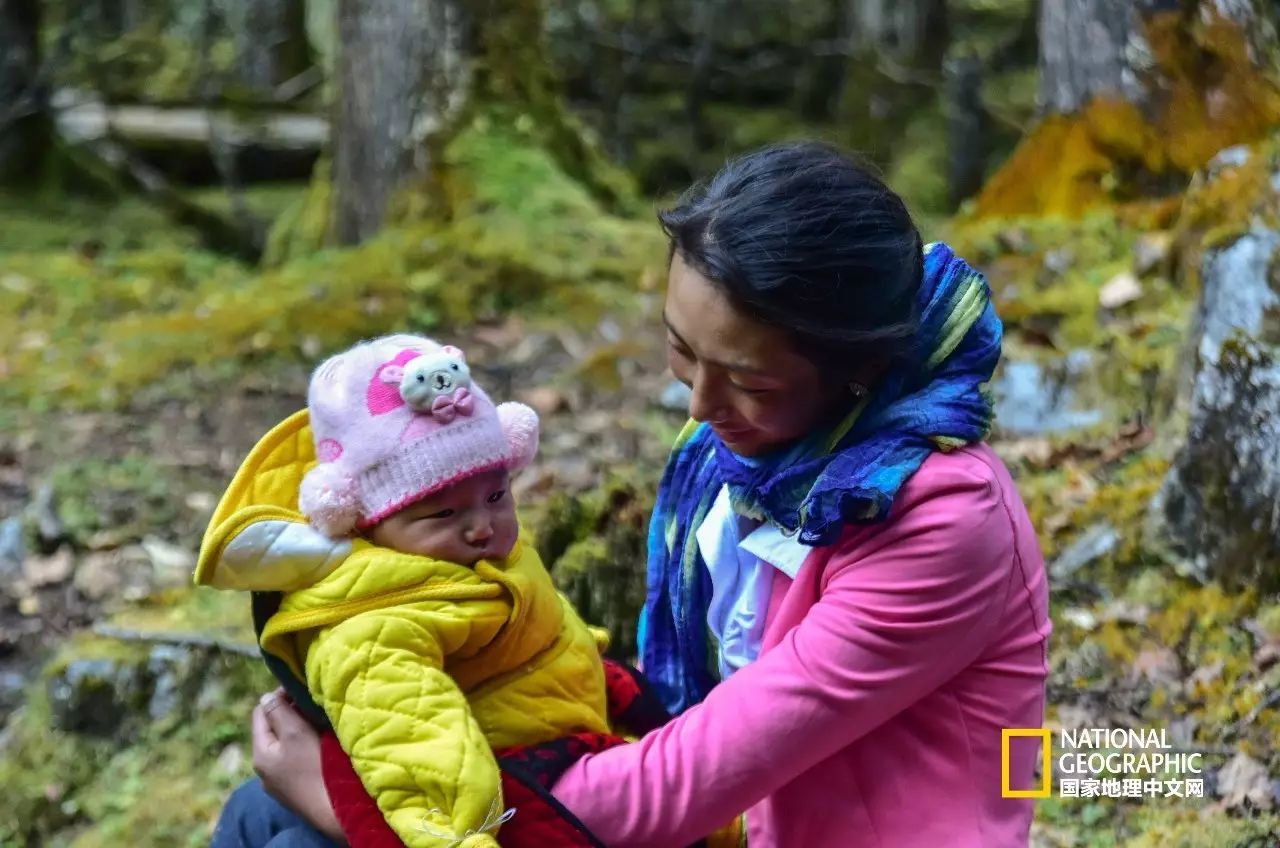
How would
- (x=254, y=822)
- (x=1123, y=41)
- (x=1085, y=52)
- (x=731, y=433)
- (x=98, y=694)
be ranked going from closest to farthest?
(x=731, y=433) < (x=254, y=822) < (x=98, y=694) < (x=1123, y=41) < (x=1085, y=52)

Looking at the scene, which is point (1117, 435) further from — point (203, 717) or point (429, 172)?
point (429, 172)

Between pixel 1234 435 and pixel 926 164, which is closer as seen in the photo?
pixel 1234 435

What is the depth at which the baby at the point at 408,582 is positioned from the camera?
182 centimetres

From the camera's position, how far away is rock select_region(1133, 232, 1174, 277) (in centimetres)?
502

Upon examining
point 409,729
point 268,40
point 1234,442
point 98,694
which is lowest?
point 268,40

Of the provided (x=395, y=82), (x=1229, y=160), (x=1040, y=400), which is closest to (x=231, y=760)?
(x=1040, y=400)

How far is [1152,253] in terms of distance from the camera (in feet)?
16.7

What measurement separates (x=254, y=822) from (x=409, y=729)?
64 cm

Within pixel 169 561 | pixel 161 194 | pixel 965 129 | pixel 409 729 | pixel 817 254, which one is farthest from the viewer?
pixel 161 194

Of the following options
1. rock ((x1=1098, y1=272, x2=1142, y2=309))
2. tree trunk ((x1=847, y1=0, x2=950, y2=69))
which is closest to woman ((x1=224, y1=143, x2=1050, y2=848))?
rock ((x1=1098, y1=272, x2=1142, y2=309))

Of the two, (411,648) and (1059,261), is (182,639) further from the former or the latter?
(1059,261)

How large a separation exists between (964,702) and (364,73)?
5442mm

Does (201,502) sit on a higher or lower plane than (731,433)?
lower

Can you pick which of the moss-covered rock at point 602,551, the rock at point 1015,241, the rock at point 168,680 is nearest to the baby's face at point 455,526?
the moss-covered rock at point 602,551
